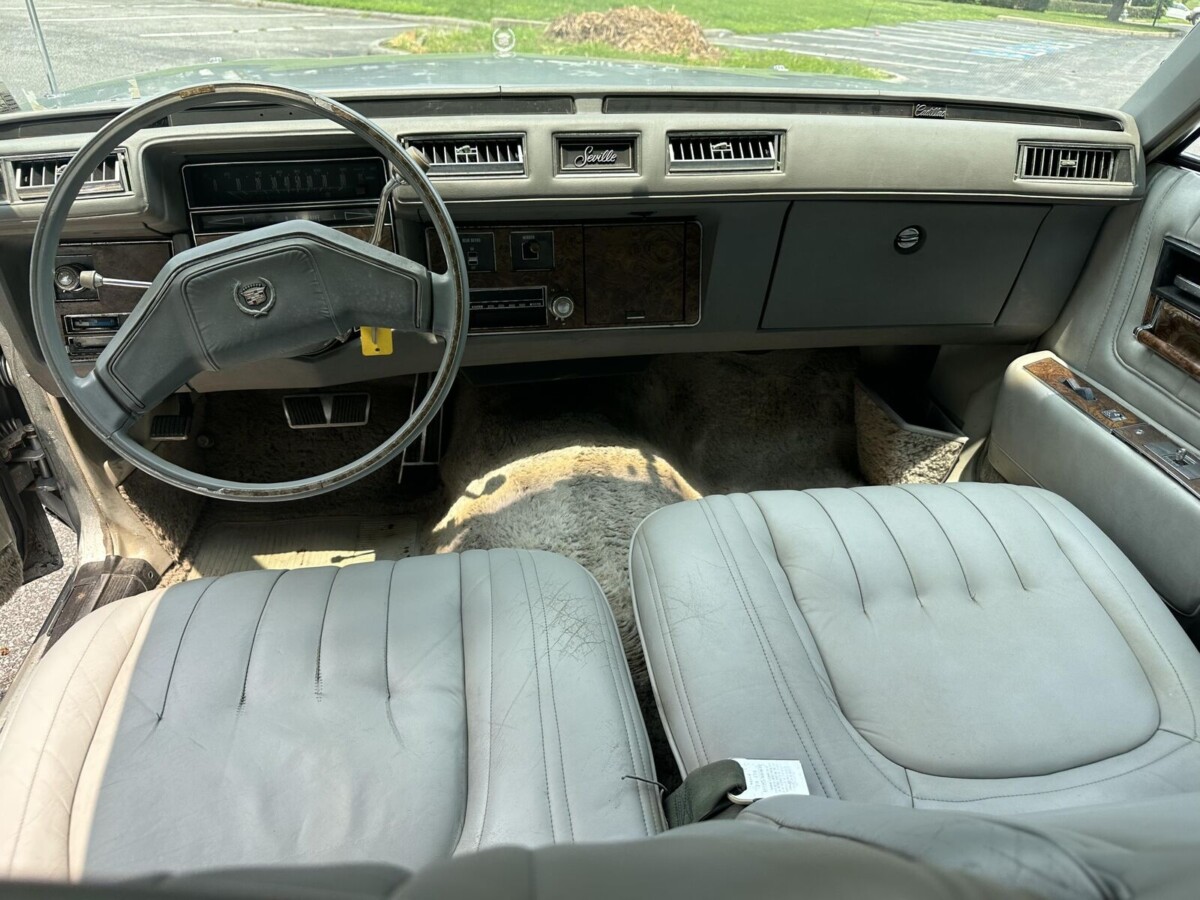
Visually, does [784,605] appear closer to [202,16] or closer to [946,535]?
[946,535]

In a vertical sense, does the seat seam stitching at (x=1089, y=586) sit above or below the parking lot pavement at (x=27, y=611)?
above

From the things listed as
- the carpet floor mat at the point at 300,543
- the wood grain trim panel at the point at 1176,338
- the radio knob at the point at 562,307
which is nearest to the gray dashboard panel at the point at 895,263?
the wood grain trim panel at the point at 1176,338

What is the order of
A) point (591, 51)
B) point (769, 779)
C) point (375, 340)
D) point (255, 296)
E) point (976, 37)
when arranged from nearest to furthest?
point (769, 779), point (255, 296), point (375, 340), point (976, 37), point (591, 51)

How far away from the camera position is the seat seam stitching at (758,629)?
42.8 inches

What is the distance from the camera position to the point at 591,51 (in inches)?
65.9

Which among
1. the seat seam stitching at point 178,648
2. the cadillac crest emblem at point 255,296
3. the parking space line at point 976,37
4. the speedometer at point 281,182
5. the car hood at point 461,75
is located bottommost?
the seat seam stitching at point 178,648

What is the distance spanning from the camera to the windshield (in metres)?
1.55

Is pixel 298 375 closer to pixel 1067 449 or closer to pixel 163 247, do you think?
pixel 163 247

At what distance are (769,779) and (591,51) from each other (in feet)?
4.57

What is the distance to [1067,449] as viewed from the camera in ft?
5.90

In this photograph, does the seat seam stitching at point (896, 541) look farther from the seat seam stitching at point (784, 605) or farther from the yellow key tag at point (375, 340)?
the yellow key tag at point (375, 340)

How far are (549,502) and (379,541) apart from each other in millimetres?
591

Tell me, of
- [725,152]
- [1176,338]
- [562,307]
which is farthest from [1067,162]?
[562,307]

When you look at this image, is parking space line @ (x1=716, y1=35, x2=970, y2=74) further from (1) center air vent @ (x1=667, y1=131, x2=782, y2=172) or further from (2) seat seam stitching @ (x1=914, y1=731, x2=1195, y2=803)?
(2) seat seam stitching @ (x1=914, y1=731, x2=1195, y2=803)
